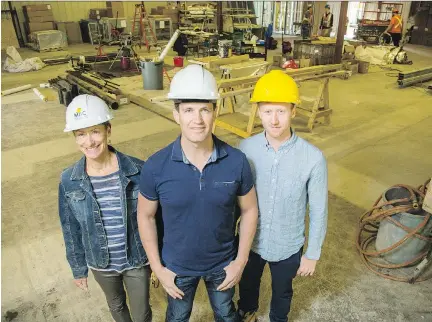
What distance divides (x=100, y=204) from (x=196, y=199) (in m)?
0.54

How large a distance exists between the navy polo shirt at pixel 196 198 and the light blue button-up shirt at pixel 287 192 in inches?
7.5

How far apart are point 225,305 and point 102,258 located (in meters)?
0.73

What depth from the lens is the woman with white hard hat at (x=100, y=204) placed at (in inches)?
66.1

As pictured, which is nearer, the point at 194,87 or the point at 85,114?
the point at 194,87

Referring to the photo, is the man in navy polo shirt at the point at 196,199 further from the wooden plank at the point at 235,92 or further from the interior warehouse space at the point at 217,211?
the wooden plank at the point at 235,92

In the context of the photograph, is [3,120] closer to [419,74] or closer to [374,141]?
[374,141]

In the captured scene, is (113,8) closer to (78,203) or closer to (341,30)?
(341,30)

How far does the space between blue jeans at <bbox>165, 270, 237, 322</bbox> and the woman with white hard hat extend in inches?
10.1

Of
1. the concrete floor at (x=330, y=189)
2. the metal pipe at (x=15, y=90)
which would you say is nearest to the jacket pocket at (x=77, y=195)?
the concrete floor at (x=330, y=189)

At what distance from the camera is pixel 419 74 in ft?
32.0

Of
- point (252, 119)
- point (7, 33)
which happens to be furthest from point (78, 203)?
point (7, 33)

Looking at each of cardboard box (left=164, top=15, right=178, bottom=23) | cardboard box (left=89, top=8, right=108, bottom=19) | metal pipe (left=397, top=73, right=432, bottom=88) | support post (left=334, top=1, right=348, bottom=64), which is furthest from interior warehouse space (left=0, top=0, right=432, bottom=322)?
cardboard box (left=164, top=15, right=178, bottom=23)

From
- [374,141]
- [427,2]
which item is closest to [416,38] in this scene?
[427,2]

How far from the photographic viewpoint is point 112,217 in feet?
5.80
